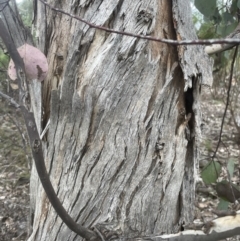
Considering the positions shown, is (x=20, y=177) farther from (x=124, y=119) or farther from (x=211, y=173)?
(x=124, y=119)

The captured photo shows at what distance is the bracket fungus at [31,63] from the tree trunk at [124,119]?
0.06 meters

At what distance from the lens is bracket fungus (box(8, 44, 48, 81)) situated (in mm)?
628

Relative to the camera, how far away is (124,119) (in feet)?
2.35

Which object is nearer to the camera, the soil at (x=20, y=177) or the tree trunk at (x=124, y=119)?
the tree trunk at (x=124, y=119)

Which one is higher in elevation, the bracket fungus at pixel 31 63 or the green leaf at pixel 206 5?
the green leaf at pixel 206 5

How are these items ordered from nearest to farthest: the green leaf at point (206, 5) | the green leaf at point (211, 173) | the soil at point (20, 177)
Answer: the green leaf at point (206, 5) → the green leaf at point (211, 173) → the soil at point (20, 177)

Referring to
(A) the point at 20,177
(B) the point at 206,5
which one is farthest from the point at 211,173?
(A) the point at 20,177

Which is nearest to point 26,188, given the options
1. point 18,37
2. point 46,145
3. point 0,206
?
point 0,206

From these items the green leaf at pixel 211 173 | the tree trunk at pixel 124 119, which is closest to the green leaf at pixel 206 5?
the tree trunk at pixel 124 119

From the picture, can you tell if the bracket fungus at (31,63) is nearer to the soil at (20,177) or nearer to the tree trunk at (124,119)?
the tree trunk at (124,119)

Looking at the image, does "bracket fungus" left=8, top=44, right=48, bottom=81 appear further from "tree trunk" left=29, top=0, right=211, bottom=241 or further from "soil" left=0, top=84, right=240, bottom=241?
"soil" left=0, top=84, right=240, bottom=241

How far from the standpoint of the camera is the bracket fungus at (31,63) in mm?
628

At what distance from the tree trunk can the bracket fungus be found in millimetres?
55

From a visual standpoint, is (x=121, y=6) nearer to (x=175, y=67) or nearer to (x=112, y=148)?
(x=175, y=67)
